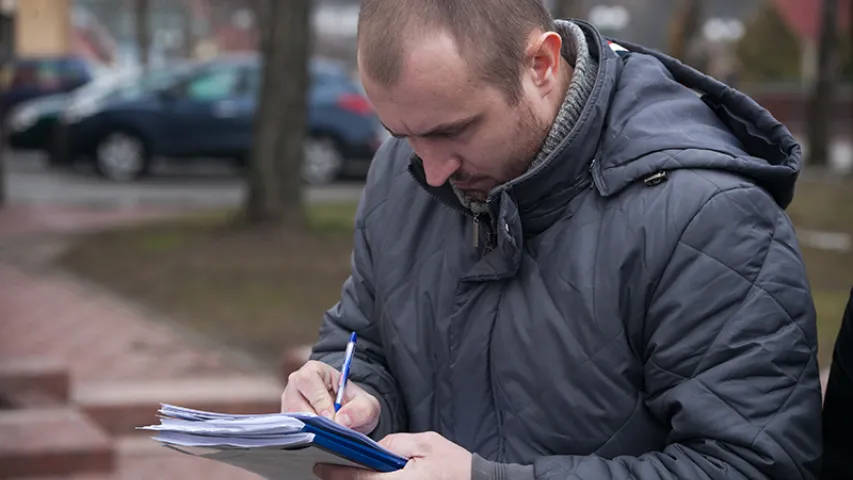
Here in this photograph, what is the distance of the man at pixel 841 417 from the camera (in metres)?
2.11

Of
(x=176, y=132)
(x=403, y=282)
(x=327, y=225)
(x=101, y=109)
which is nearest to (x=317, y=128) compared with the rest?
(x=176, y=132)

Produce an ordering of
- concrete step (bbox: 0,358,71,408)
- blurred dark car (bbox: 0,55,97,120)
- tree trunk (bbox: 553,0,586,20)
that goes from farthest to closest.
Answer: blurred dark car (bbox: 0,55,97,120) < tree trunk (bbox: 553,0,586,20) < concrete step (bbox: 0,358,71,408)

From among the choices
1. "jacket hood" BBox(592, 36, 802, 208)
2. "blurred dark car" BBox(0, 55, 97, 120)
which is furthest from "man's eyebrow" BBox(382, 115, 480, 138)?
"blurred dark car" BBox(0, 55, 97, 120)

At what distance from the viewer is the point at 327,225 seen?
10844mm

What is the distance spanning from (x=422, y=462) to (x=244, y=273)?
7.05m

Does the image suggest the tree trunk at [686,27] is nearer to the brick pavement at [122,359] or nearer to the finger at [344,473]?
the brick pavement at [122,359]

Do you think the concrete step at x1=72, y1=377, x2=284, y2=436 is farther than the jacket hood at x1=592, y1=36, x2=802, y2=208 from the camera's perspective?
Yes

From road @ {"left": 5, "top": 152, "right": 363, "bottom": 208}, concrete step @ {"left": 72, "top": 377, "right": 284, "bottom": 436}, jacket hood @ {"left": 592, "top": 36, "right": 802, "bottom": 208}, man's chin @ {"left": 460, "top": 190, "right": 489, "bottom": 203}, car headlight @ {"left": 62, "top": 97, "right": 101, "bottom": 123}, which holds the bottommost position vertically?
road @ {"left": 5, "top": 152, "right": 363, "bottom": 208}

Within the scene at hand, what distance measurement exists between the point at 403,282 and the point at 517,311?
10.0 inches

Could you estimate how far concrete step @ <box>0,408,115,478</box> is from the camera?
501cm

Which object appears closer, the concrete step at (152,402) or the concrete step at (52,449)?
the concrete step at (52,449)

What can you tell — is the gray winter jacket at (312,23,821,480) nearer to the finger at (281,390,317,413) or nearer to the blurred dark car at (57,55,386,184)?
the finger at (281,390,317,413)

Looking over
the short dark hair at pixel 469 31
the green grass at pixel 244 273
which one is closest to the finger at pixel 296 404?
the short dark hair at pixel 469 31

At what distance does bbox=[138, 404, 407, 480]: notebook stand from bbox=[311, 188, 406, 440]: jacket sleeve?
26 centimetres
